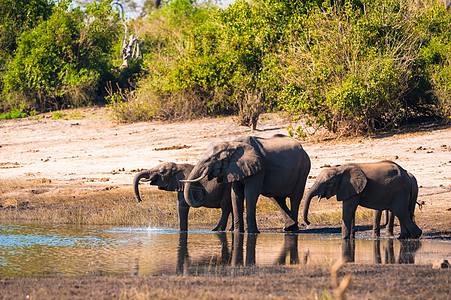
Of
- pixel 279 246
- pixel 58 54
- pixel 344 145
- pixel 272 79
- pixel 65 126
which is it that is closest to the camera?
pixel 279 246

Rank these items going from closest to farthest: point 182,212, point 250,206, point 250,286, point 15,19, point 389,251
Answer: point 250,286
point 389,251
point 250,206
point 182,212
point 15,19

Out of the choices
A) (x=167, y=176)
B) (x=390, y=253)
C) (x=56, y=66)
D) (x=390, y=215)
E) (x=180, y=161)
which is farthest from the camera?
(x=56, y=66)

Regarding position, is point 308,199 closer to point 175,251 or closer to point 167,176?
point 175,251

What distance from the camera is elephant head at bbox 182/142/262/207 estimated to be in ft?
41.0

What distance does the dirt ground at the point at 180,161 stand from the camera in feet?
22.8

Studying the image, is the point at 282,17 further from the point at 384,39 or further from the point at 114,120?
the point at 114,120

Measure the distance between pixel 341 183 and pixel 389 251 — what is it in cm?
177

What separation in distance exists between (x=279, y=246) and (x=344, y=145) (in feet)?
35.5

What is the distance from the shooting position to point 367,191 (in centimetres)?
1199

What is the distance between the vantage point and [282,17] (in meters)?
25.9

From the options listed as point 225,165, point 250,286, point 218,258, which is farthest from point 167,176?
point 250,286

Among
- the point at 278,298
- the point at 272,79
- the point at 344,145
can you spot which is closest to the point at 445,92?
the point at 344,145

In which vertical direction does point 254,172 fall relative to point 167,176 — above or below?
above

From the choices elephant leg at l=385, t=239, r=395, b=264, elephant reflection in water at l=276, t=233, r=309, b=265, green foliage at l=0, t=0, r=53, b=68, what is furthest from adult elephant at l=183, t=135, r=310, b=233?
green foliage at l=0, t=0, r=53, b=68
